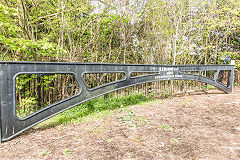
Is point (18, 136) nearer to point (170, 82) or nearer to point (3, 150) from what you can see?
point (3, 150)

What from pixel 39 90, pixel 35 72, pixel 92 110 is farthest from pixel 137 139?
pixel 39 90

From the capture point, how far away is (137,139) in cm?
263

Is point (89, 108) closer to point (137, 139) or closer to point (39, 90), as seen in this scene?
point (39, 90)

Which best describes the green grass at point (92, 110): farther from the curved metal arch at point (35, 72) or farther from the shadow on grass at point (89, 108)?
the curved metal arch at point (35, 72)

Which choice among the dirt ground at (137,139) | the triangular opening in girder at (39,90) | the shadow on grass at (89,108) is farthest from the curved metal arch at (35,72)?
the triangular opening in girder at (39,90)

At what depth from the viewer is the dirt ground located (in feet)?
7.13

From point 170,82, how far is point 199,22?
Answer: 3.35m

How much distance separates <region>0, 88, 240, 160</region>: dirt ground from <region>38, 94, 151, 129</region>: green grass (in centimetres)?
27

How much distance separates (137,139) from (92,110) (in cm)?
208

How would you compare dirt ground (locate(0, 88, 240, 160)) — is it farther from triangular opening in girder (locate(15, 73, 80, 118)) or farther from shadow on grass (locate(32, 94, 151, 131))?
triangular opening in girder (locate(15, 73, 80, 118))

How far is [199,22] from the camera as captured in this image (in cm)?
739

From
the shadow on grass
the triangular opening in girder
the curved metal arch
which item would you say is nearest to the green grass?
the shadow on grass

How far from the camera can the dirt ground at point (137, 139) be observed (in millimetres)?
2174

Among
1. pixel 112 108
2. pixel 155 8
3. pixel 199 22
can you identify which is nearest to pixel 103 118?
pixel 112 108
